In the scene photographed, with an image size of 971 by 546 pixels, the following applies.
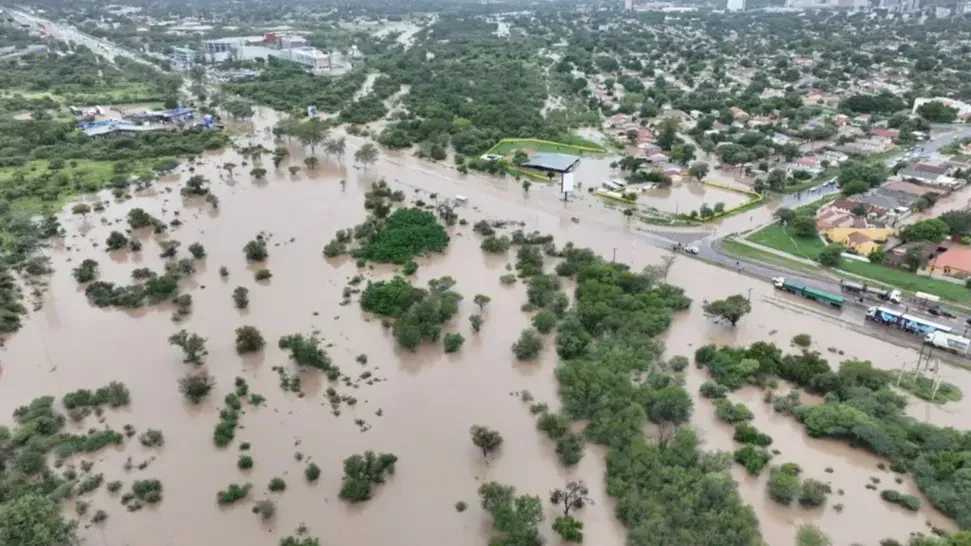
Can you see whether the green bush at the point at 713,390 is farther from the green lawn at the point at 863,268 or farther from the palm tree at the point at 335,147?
the palm tree at the point at 335,147

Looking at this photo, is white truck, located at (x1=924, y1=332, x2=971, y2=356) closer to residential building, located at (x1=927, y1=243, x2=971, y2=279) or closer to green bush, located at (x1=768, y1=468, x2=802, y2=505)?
residential building, located at (x1=927, y1=243, x2=971, y2=279)

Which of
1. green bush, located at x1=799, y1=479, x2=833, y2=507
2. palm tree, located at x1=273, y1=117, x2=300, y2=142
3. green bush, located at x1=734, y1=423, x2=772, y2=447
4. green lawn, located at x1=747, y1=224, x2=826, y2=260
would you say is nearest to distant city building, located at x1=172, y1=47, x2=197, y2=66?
palm tree, located at x1=273, y1=117, x2=300, y2=142

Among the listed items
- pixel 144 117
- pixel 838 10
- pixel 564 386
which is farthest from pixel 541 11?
pixel 564 386

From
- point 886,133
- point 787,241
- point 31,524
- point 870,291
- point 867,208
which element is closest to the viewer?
point 31,524

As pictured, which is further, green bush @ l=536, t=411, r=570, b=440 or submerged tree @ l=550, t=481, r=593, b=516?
green bush @ l=536, t=411, r=570, b=440

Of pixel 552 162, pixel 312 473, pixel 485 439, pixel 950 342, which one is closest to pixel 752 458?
pixel 485 439

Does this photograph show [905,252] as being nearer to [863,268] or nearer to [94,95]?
[863,268]
